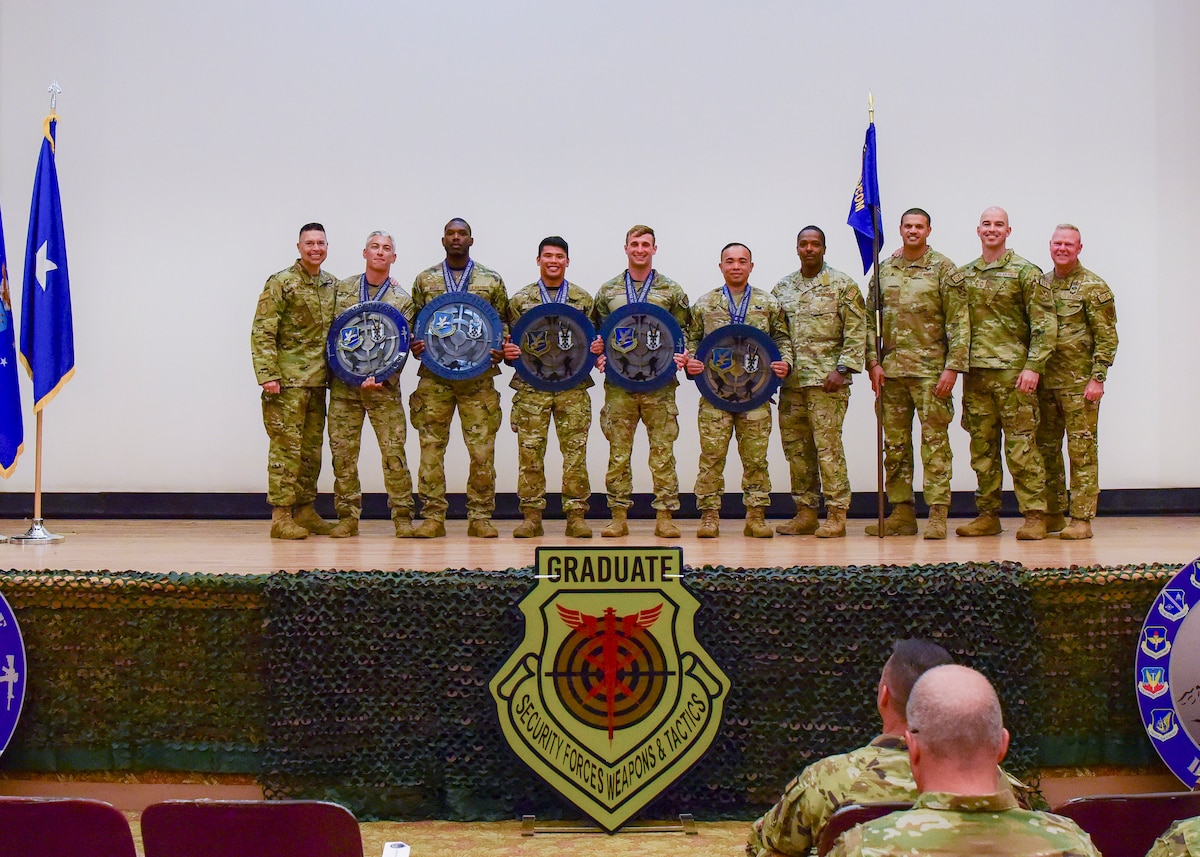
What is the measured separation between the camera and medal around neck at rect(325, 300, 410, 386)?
623 cm

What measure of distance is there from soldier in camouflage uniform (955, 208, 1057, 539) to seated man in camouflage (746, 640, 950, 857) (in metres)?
3.74

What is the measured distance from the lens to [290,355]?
6426 mm

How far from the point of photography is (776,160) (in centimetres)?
800

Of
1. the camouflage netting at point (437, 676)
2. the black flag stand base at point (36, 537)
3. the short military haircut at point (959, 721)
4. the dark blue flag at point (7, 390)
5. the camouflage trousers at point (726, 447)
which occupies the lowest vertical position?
the camouflage netting at point (437, 676)

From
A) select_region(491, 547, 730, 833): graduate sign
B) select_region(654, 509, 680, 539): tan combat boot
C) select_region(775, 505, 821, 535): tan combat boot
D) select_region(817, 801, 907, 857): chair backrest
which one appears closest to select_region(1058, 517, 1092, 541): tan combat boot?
select_region(775, 505, 821, 535): tan combat boot

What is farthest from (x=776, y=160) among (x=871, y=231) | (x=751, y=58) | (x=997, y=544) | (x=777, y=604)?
(x=777, y=604)

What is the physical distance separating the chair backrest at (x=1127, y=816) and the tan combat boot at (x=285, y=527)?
4668mm

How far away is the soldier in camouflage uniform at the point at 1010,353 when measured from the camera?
605 cm

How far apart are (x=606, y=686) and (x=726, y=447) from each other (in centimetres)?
261

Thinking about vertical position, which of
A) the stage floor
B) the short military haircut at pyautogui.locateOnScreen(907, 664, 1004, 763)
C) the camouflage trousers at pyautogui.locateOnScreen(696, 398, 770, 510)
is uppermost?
the camouflage trousers at pyautogui.locateOnScreen(696, 398, 770, 510)

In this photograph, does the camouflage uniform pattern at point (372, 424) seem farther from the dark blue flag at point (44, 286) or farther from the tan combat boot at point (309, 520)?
the dark blue flag at point (44, 286)

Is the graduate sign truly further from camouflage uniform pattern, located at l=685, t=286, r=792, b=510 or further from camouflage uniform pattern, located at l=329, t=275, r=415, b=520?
camouflage uniform pattern, located at l=329, t=275, r=415, b=520

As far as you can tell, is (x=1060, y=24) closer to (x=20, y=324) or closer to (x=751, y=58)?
(x=751, y=58)

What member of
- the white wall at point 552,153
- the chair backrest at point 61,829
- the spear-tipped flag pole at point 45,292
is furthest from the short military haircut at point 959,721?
the white wall at point 552,153
